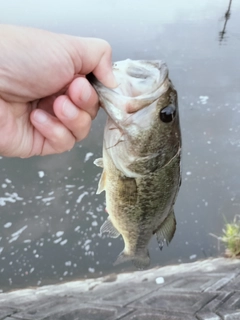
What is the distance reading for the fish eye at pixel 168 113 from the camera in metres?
1.22

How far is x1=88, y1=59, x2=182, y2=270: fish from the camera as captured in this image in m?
1.20

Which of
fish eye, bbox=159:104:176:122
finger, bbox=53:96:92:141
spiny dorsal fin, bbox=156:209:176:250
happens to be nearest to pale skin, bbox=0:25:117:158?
finger, bbox=53:96:92:141

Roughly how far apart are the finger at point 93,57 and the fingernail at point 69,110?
0.12m

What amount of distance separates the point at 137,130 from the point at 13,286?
2.52 metres

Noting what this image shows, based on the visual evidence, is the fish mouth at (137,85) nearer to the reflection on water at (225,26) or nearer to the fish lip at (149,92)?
the fish lip at (149,92)

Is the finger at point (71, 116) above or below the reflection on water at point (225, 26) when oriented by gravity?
above

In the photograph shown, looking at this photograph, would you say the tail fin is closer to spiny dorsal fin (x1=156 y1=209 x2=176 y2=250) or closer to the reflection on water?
spiny dorsal fin (x1=156 y1=209 x2=176 y2=250)

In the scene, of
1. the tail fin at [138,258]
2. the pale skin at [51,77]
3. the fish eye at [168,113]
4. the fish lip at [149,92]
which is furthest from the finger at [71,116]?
the tail fin at [138,258]

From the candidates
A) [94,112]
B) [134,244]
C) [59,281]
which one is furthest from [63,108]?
[59,281]

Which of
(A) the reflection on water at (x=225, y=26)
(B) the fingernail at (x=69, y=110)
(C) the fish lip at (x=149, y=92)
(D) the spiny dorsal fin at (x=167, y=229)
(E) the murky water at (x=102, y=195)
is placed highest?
(C) the fish lip at (x=149, y=92)

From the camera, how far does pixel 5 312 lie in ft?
8.57

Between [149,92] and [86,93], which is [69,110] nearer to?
[86,93]

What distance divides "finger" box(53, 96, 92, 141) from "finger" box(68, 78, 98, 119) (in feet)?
0.10

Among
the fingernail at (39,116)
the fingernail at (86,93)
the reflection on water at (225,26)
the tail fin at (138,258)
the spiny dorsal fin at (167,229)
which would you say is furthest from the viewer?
the reflection on water at (225,26)
